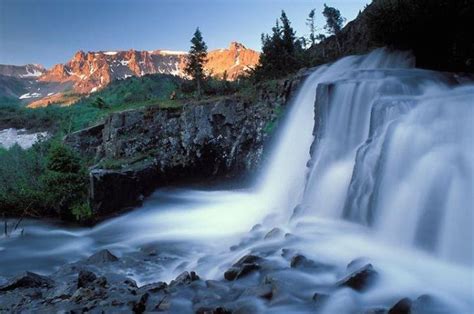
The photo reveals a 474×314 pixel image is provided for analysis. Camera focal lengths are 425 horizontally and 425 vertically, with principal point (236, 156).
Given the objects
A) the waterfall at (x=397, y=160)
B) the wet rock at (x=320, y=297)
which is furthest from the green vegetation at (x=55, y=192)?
the wet rock at (x=320, y=297)

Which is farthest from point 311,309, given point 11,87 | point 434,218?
point 11,87

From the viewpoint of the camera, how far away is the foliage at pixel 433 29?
13883 mm

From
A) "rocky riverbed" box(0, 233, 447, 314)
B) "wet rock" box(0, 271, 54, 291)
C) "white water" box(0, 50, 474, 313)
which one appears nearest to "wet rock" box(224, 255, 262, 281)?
"rocky riverbed" box(0, 233, 447, 314)

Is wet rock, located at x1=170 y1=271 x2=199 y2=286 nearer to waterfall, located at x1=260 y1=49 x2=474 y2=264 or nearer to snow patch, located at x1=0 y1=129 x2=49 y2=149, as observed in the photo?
waterfall, located at x1=260 y1=49 x2=474 y2=264

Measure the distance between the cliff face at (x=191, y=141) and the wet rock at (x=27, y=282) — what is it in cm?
840

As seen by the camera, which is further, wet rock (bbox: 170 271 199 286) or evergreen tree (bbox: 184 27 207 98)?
evergreen tree (bbox: 184 27 207 98)

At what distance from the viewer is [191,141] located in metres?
18.5

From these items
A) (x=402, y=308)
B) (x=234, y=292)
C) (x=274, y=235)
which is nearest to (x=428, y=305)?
(x=402, y=308)

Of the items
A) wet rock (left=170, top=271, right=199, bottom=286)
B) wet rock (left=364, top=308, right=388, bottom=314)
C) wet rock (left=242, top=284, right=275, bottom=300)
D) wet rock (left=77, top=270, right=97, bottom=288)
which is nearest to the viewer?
wet rock (left=364, top=308, right=388, bottom=314)

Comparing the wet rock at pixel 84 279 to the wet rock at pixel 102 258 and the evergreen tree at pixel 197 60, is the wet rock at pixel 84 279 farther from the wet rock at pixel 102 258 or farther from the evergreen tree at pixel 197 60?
the evergreen tree at pixel 197 60

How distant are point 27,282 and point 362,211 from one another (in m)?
A: 6.86

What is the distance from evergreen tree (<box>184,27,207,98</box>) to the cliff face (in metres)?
4.97

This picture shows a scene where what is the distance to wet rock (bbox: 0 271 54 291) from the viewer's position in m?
7.84

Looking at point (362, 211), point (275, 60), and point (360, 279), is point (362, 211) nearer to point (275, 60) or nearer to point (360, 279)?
point (360, 279)
